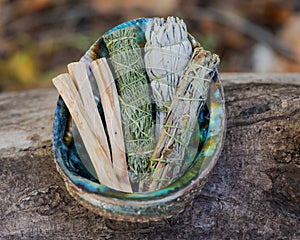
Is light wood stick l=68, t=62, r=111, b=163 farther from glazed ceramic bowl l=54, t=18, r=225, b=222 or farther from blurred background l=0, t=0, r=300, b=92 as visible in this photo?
blurred background l=0, t=0, r=300, b=92

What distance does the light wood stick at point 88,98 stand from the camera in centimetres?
122

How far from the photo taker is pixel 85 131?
1.21 metres

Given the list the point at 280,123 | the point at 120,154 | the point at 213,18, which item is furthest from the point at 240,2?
the point at 120,154

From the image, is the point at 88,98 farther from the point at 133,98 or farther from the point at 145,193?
the point at 145,193

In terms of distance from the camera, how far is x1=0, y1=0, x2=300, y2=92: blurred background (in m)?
2.64

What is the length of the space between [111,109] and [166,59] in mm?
180

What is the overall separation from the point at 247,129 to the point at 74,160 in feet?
1.52

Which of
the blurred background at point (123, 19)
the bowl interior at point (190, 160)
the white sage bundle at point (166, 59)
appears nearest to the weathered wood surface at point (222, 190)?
the bowl interior at point (190, 160)

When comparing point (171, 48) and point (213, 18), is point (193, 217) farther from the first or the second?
point (213, 18)

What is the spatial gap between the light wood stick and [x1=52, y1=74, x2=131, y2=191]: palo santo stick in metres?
0.01

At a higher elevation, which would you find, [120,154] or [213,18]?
[120,154]

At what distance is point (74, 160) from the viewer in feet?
3.96

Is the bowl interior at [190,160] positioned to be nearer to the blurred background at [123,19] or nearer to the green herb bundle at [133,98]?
the green herb bundle at [133,98]

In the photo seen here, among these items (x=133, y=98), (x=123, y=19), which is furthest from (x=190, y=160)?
(x=123, y=19)
